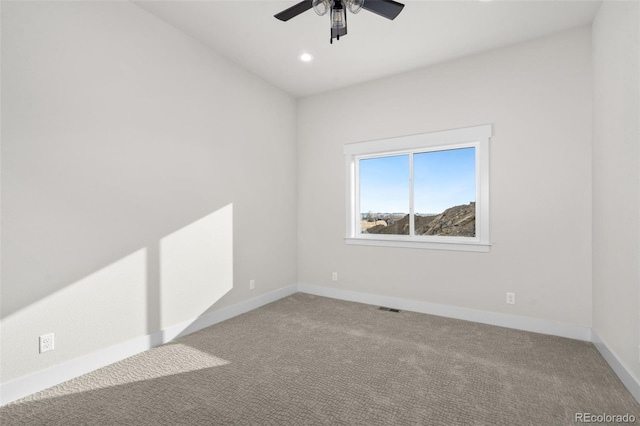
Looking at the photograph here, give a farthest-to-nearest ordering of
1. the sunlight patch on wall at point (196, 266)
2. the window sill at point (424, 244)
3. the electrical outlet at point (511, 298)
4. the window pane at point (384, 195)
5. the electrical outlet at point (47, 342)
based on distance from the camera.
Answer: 1. the window pane at point (384, 195)
2. the window sill at point (424, 244)
3. the electrical outlet at point (511, 298)
4. the sunlight patch on wall at point (196, 266)
5. the electrical outlet at point (47, 342)

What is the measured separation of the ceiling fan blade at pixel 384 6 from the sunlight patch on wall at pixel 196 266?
94.8 inches

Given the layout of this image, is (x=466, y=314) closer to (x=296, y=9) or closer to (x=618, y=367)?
(x=618, y=367)

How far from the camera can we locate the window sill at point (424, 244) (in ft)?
10.9

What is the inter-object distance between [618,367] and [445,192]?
2.10 meters

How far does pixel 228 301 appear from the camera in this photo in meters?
3.47

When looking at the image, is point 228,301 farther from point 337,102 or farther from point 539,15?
point 539,15

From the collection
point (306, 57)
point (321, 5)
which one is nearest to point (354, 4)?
point (321, 5)

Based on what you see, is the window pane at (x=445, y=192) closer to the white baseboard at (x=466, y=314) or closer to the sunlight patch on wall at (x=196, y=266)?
the white baseboard at (x=466, y=314)

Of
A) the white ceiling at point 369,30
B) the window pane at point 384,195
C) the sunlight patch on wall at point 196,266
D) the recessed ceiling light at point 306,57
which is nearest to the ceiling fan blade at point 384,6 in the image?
the white ceiling at point 369,30

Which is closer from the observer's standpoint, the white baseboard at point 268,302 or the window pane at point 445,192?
the white baseboard at point 268,302

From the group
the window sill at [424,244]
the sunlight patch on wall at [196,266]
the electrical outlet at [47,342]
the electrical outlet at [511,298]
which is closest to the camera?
the electrical outlet at [47,342]

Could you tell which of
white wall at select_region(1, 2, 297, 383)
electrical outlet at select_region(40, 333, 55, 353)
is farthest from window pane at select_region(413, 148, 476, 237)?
electrical outlet at select_region(40, 333, 55, 353)

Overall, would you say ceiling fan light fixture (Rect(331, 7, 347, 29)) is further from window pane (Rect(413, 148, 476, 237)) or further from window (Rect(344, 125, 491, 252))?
window pane (Rect(413, 148, 476, 237))

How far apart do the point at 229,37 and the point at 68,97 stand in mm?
1555
